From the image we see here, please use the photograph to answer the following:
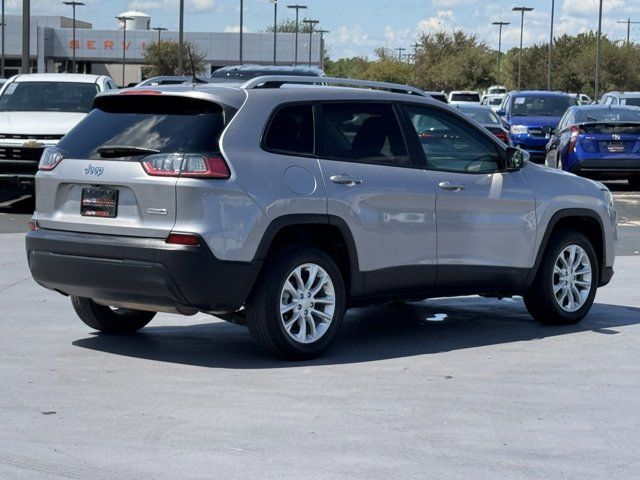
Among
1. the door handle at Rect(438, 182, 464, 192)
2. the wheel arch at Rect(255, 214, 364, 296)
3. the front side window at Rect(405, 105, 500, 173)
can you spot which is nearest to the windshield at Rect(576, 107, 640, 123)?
the front side window at Rect(405, 105, 500, 173)

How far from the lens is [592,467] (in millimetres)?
5957

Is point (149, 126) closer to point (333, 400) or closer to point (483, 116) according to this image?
point (333, 400)

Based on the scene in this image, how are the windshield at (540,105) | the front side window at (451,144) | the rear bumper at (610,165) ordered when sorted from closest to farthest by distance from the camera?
the front side window at (451,144) → the rear bumper at (610,165) → the windshield at (540,105)

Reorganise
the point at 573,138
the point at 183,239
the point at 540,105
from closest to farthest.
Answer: the point at 183,239, the point at 573,138, the point at 540,105

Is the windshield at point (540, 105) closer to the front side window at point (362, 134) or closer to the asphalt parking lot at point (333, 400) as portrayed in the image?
the asphalt parking lot at point (333, 400)

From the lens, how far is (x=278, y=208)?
26.3ft

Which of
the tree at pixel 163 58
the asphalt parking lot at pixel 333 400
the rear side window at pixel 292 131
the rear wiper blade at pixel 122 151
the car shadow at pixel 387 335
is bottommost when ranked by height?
the car shadow at pixel 387 335

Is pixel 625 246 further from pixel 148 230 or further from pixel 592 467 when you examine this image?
pixel 592 467

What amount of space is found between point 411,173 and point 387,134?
1.01 feet

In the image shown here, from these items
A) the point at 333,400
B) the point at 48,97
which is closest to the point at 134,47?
the point at 48,97

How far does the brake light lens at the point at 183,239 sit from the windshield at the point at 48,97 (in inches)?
477

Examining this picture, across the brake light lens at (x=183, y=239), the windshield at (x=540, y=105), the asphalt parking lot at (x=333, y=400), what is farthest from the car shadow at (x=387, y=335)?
the windshield at (x=540, y=105)

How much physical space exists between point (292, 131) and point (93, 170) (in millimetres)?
1261

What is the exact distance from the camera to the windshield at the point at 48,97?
19.6 m
